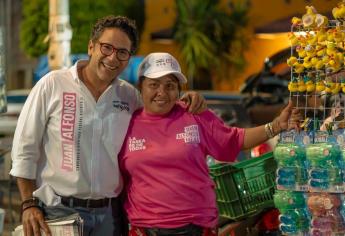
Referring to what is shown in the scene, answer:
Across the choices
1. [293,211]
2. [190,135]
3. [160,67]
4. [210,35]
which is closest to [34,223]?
[190,135]

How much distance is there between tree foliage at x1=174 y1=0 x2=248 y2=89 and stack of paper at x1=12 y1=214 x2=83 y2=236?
60.8 feet

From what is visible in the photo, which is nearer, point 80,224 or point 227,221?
point 80,224

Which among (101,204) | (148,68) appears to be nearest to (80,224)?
(101,204)

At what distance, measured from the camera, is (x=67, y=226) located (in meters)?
4.72

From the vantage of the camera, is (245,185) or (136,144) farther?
(245,185)

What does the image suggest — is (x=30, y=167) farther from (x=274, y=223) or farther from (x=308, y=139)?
(x=274, y=223)

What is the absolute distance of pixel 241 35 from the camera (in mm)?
23688

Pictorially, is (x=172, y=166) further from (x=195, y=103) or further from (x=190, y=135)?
(x=195, y=103)

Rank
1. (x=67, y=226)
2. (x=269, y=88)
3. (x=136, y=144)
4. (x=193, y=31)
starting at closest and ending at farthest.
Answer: (x=67, y=226) → (x=136, y=144) → (x=269, y=88) → (x=193, y=31)

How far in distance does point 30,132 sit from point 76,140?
0.27 metres

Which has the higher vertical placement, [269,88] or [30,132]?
[30,132]

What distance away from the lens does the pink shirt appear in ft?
15.9

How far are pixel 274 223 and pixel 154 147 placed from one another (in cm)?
162

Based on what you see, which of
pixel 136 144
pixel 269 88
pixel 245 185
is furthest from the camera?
pixel 269 88
